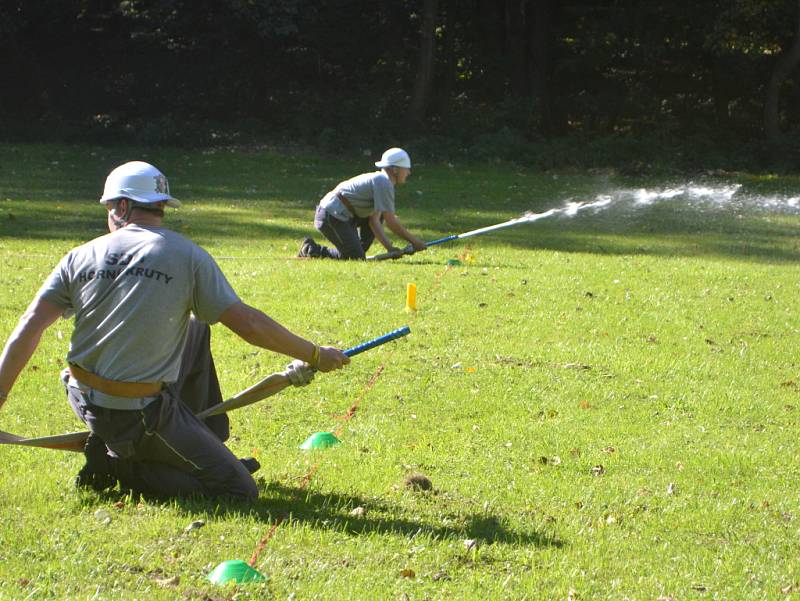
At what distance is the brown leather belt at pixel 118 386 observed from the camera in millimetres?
5172

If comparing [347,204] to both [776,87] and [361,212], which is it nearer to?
[361,212]

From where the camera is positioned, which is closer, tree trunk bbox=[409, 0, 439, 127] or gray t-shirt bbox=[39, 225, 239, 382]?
gray t-shirt bbox=[39, 225, 239, 382]

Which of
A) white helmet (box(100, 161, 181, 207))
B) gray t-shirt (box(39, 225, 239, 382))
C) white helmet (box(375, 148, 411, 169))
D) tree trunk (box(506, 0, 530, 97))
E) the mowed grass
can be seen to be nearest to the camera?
the mowed grass

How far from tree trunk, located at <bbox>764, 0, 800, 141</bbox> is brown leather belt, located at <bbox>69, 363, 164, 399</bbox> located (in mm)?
26014

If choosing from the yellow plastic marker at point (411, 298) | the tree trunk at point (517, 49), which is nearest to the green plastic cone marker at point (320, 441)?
the yellow plastic marker at point (411, 298)

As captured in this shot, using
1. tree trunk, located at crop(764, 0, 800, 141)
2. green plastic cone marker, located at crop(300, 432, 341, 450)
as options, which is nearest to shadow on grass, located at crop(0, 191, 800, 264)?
green plastic cone marker, located at crop(300, 432, 341, 450)

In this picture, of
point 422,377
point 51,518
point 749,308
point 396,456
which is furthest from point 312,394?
point 749,308

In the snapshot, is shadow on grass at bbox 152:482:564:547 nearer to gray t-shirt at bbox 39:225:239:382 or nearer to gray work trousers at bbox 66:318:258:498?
gray work trousers at bbox 66:318:258:498

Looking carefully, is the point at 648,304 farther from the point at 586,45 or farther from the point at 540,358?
the point at 586,45

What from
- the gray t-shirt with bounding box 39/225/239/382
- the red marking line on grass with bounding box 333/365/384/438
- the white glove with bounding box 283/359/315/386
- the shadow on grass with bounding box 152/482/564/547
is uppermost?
the gray t-shirt with bounding box 39/225/239/382

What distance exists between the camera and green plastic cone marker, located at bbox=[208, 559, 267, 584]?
447 cm

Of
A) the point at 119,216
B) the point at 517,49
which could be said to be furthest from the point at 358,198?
the point at 517,49

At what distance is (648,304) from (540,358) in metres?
2.67

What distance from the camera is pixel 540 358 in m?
8.87
